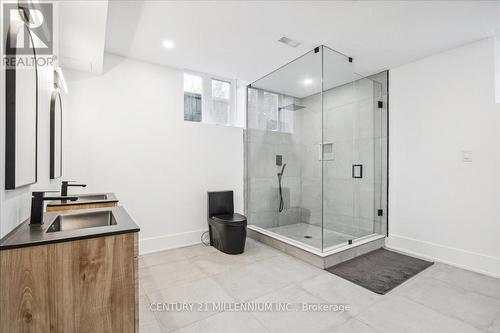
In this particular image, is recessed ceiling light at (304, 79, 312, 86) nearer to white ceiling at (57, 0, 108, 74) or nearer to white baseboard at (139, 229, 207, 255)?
white ceiling at (57, 0, 108, 74)

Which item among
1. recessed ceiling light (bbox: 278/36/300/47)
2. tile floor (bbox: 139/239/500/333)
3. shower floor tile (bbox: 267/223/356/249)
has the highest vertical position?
recessed ceiling light (bbox: 278/36/300/47)

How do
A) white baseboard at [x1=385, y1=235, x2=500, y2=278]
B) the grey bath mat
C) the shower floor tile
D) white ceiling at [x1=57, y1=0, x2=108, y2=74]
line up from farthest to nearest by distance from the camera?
the shower floor tile → white baseboard at [x1=385, y1=235, x2=500, y2=278] → the grey bath mat → white ceiling at [x1=57, y1=0, x2=108, y2=74]

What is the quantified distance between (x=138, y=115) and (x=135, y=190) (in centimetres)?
100

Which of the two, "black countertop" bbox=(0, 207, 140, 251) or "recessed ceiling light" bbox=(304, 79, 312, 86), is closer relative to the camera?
"black countertop" bbox=(0, 207, 140, 251)

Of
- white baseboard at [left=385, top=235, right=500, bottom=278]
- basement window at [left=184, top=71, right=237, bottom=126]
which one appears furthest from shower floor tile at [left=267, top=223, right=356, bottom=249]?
basement window at [left=184, top=71, right=237, bottom=126]

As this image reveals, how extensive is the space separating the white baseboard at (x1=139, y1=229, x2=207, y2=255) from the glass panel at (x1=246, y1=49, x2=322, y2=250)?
1.00 m

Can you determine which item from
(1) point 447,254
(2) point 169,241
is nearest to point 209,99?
(2) point 169,241

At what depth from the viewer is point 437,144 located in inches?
117

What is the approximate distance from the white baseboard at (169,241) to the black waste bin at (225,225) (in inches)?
10.4

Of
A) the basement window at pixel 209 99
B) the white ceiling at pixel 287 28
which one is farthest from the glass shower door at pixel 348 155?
the basement window at pixel 209 99

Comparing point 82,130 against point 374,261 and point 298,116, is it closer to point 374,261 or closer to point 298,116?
point 298,116

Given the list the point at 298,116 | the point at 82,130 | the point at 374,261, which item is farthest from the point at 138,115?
the point at 374,261

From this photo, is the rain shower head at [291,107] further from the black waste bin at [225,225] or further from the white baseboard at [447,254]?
the white baseboard at [447,254]

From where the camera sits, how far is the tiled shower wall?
3.37m
